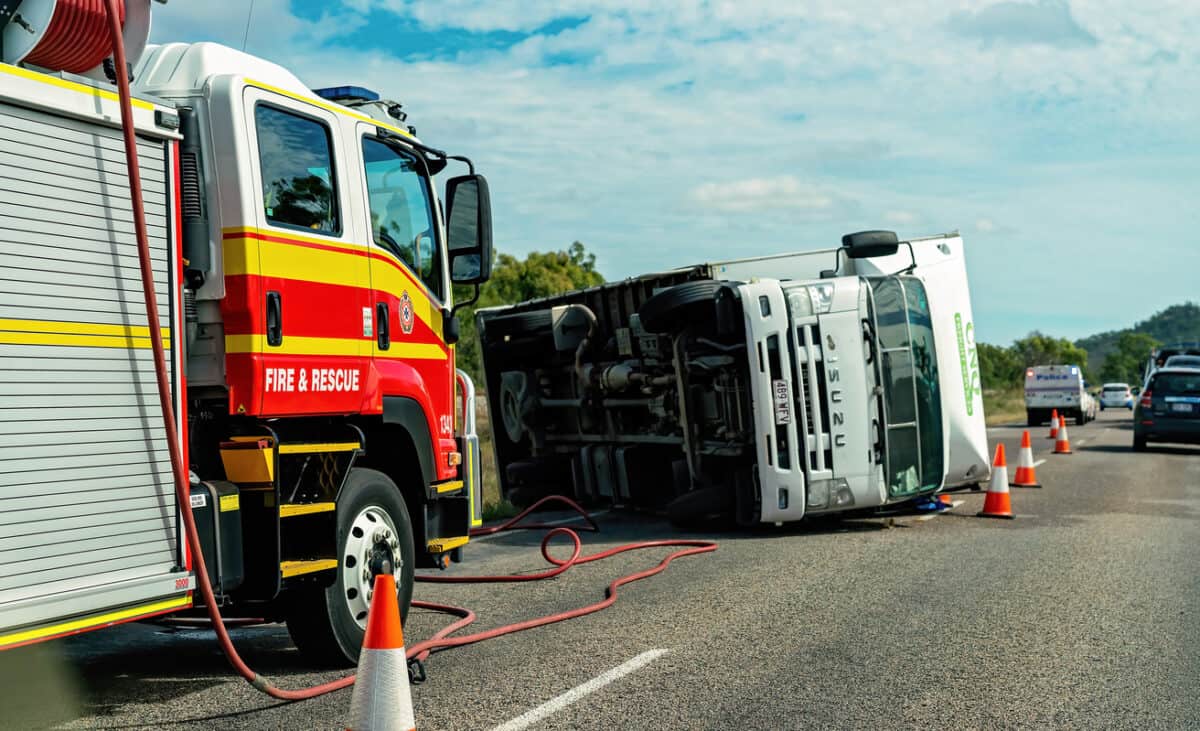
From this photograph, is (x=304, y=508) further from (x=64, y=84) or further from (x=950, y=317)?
(x=950, y=317)

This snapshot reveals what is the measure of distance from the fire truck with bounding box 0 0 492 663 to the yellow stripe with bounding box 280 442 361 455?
0.02 metres

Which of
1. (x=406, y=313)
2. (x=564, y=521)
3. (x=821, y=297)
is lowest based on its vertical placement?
(x=564, y=521)

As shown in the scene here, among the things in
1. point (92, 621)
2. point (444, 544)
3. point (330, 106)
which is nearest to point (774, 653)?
point (444, 544)

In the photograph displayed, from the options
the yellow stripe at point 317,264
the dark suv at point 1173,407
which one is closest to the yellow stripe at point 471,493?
the yellow stripe at point 317,264

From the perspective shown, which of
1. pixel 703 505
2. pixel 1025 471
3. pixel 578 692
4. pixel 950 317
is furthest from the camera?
pixel 1025 471

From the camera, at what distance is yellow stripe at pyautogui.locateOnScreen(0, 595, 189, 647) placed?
445 centimetres

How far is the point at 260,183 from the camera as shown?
233 inches

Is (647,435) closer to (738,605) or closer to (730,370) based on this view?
(730,370)

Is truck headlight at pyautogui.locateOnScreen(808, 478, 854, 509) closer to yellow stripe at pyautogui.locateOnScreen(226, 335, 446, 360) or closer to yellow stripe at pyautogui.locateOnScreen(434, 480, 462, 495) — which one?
yellow stripe at pyautogui.locateOnScreen(434, 480, 462, 495)

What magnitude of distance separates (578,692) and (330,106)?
3.26 m

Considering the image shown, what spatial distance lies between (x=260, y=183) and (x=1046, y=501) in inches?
442

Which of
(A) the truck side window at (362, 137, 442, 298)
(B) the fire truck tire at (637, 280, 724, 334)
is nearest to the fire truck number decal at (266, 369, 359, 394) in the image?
(A) the truck side window at (362, 137, 442, 298)

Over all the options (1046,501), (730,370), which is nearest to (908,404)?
(730,370)

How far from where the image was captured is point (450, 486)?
7.61 meters
